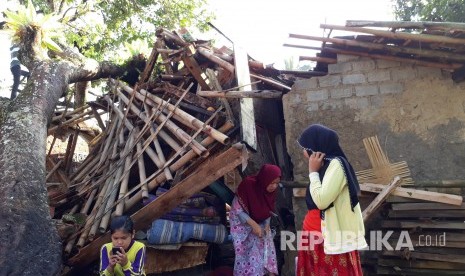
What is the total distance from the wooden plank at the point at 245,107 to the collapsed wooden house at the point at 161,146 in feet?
0.09

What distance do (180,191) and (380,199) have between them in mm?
2217

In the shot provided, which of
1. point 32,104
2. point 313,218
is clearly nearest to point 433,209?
point 313,218

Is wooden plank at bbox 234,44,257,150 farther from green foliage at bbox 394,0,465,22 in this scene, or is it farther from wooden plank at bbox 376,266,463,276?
green foliage at bbox 394,0,465,22

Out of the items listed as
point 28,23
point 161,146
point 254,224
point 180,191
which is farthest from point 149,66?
point 254,224

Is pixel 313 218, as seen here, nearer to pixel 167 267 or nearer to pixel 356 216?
pixel 356 216

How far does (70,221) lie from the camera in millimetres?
3652

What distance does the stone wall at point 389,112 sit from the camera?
4555 millimetres

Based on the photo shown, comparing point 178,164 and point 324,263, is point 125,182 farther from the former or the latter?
point 324,263

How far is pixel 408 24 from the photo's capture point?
3.88 meters

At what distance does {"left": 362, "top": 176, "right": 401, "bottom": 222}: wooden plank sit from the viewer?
409 centimetres

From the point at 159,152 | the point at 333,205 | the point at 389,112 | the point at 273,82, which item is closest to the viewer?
the point at 333,205

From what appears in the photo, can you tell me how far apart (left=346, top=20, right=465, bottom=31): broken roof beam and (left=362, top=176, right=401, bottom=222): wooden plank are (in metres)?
1.64

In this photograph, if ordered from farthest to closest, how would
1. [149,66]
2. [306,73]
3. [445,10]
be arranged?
1. [445,10]
2. [149,66]
3. [306,73]

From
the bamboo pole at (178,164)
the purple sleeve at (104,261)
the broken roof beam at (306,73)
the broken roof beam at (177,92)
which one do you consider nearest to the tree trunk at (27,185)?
the purple sleeve at (104,261)
